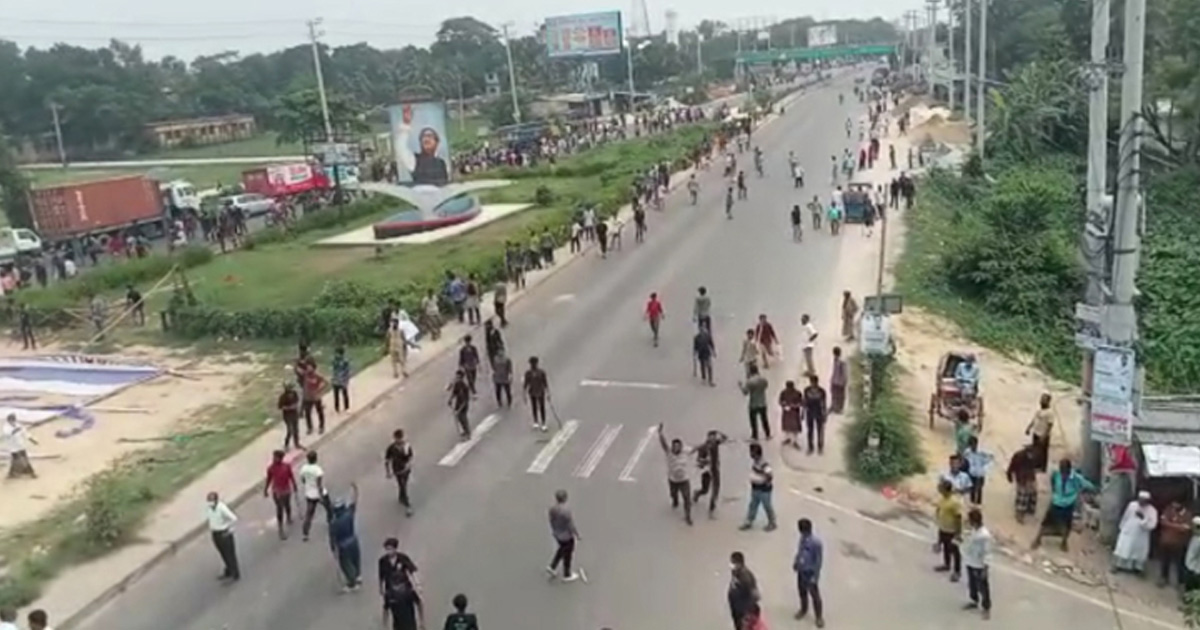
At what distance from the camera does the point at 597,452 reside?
19859 mm

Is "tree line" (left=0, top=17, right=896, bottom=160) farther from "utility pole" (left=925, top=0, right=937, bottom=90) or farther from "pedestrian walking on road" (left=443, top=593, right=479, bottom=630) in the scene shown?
"pedestrian walking on road" (left=443, top=593, right=479, bottom=630)

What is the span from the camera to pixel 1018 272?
100 ft

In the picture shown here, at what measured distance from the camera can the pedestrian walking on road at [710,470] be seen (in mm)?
16609

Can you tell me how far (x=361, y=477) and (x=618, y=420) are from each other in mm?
4662

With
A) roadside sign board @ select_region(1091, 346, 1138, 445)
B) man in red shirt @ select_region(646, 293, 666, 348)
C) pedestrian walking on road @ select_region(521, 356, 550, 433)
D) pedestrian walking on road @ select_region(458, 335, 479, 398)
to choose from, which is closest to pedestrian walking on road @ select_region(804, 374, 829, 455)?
roadside sign board @ select_region(1091, 346, 1138, 445)

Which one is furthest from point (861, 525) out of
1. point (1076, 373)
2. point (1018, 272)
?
point (1018, 272)

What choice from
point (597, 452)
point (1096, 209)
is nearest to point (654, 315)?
point (597, 452)

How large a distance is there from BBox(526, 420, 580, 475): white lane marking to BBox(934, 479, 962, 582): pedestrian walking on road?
6548 millimetres

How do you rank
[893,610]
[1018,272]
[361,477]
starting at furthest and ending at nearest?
[1018,272], [361,477], [893,610]

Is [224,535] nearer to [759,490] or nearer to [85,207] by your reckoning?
[759,490]

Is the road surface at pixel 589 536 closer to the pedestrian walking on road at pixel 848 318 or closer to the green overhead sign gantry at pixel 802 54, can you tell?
the pedestrian walking on road at pixel 848 318

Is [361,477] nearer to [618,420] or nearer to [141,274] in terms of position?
[618,420]

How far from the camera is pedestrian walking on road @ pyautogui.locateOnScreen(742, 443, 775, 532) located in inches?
628

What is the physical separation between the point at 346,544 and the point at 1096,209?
1127 cm
